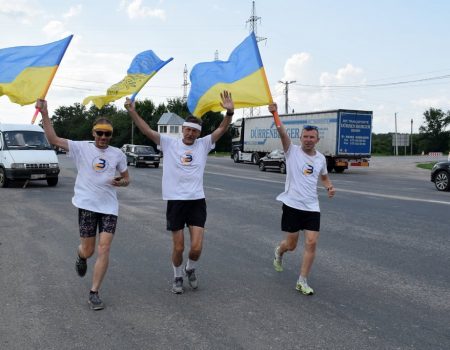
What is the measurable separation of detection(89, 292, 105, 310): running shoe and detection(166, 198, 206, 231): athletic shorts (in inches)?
38.6

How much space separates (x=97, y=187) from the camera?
16.0 ft

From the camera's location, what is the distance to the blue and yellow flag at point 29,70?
619 cm

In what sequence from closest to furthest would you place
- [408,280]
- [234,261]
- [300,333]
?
[300,333] < [408,280] < [234,261]

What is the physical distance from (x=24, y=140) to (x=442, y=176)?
14.7 m

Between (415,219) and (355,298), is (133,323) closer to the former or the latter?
(355,298)

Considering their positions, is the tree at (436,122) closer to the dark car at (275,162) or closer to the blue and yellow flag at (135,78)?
the dark car at (275,162)

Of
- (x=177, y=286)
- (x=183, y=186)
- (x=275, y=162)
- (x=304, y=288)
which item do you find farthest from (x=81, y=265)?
(x=275, y=162)

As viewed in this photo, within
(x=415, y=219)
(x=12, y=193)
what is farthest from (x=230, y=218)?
(x=12, y=193)

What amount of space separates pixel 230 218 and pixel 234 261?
3.92 m

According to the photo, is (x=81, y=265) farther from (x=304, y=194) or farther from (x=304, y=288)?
(x=304, y=194)

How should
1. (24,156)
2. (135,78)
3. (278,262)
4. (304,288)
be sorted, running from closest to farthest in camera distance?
(304,288), (135,78), (278,262), (24,156)

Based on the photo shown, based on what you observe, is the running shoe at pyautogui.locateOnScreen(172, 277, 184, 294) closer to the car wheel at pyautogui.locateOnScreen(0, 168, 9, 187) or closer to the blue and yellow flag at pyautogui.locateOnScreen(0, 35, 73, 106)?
the blue and yellow flag at pyautogui.locateOnScreen(0, 35, 73, 106)

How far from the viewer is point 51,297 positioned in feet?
16.5

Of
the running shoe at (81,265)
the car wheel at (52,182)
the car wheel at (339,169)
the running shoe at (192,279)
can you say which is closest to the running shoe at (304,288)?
the running shoe at (192,279)
